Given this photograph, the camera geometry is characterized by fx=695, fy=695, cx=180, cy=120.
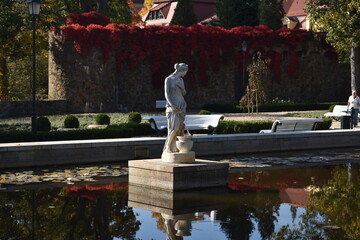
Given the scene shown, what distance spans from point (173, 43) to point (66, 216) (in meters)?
23.1

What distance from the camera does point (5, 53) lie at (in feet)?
Answer: 104

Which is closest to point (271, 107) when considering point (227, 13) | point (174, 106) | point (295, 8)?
point (227, 13)

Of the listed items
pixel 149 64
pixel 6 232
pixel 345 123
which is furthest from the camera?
pixel 149 64

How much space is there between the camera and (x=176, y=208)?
10.0 m

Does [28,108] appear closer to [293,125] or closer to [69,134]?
[69,134]

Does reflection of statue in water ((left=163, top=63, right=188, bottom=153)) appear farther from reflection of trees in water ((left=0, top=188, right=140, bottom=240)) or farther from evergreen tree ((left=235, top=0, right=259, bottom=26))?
evergreen tree ((left=235, top=0, right=259, bottom=26))

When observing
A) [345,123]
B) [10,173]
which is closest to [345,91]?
[345,123]

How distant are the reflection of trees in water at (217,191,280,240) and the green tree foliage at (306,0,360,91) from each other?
64.5 ft

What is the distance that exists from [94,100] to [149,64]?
3.43 metres

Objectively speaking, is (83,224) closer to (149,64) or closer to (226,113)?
(226,113)

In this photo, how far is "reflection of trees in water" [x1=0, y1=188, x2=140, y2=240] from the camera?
27.9 feet

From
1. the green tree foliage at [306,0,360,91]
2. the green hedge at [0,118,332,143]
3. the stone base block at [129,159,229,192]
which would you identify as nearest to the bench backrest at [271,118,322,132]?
the green hedge at [0,118,332,143]

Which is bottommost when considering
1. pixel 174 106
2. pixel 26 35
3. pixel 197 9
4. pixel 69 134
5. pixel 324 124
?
pixel 69 134

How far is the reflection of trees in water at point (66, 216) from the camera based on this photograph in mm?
8516
